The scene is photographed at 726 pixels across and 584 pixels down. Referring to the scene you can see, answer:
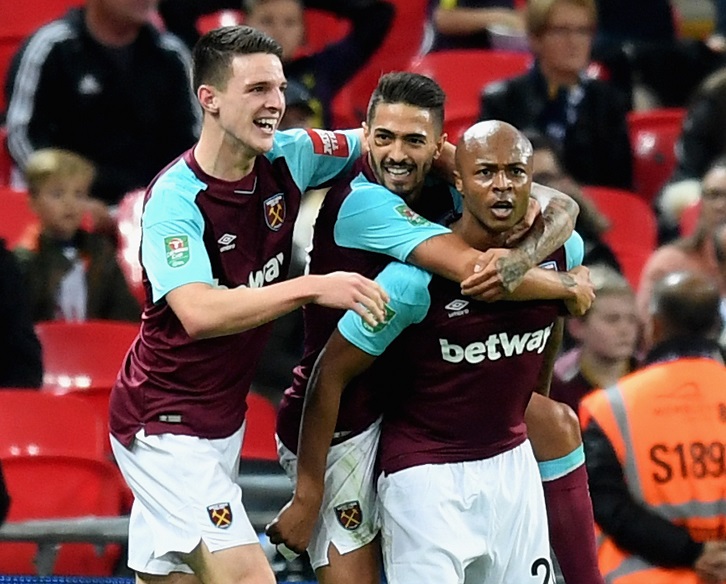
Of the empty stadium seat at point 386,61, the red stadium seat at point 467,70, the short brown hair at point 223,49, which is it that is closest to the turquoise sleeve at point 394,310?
the short brown hair at point 223,49

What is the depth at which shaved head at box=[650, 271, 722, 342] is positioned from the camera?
4719 millimetres

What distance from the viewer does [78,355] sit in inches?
229

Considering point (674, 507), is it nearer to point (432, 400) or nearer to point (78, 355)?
point (432, 400)

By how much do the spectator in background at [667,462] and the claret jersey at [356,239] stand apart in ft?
2.60

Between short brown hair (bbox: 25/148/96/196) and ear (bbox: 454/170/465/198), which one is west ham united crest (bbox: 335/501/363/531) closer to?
ear (bbox: 454/170/465/198)

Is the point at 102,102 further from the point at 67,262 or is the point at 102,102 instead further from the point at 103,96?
the point at 67,262

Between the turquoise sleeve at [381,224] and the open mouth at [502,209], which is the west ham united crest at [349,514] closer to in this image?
the turquoise sleeve at [381,224]

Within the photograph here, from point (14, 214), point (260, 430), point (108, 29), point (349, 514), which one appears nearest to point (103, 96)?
point (108, 29)

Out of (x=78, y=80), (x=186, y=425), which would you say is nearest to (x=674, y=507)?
(x=186, y=425)

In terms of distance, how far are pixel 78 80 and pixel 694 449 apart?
3110 mm

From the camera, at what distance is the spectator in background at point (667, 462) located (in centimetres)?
461

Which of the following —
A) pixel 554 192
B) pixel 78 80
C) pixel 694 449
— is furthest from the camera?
pixel 78 80

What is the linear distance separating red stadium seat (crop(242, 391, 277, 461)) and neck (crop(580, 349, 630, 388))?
100cm

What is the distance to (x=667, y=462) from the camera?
15.2ft
